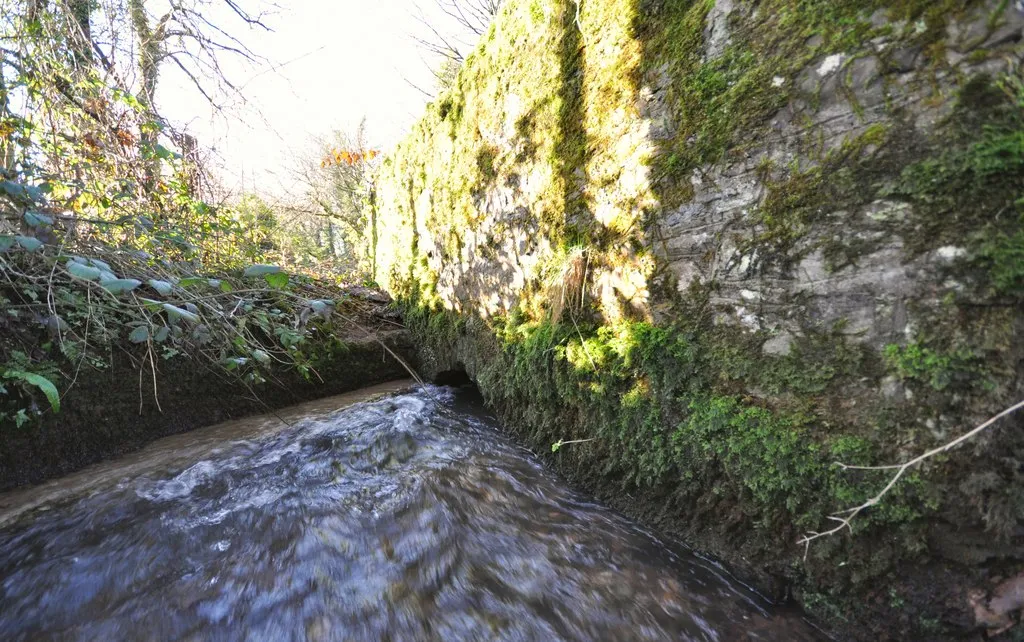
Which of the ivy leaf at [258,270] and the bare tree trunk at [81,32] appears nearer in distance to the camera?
the ivy leaf at [258,270]

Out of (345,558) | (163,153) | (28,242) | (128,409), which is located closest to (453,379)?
(128,409)

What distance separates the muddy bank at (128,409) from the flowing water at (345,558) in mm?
175

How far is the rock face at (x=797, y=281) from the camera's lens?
1265 millimetres

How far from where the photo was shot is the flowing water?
5.62ft

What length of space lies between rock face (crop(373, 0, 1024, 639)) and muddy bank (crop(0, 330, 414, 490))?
264 centimetres

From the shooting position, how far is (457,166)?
13.1 feet

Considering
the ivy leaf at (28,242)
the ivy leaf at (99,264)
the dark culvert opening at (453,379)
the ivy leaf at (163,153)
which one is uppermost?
the ivy leaf at (163,153)

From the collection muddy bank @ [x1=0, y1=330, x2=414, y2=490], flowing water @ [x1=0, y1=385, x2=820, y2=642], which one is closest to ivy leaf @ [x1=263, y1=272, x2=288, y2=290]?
flowing water @ [x1=0, y1=385, x2=820, y2=642]

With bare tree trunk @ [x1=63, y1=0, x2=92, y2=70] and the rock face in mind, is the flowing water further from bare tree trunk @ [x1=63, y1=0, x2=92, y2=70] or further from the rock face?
bare tree trunk @ [x1=63, y1=0, x2=92, y2=70]

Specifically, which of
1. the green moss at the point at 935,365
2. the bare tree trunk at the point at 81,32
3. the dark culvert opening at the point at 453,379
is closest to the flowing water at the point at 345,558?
the green moss at the point at 935,365

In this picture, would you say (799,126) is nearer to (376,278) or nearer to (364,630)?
(364,630)

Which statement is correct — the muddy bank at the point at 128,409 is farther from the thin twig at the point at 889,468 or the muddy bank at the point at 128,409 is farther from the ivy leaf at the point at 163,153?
the thin twig at the point at 889,468

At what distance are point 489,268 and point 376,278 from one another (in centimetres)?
346

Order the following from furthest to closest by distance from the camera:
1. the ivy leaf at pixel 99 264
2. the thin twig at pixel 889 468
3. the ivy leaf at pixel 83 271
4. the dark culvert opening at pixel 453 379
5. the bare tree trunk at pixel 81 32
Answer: the dark culvert opening at pixel 453 379
the bare tree trunk at pixel 81 32
the ivy leaf at pixel 99 264
the ivy leaf at pixel 83 271
the thin twig at pixel 889 468
